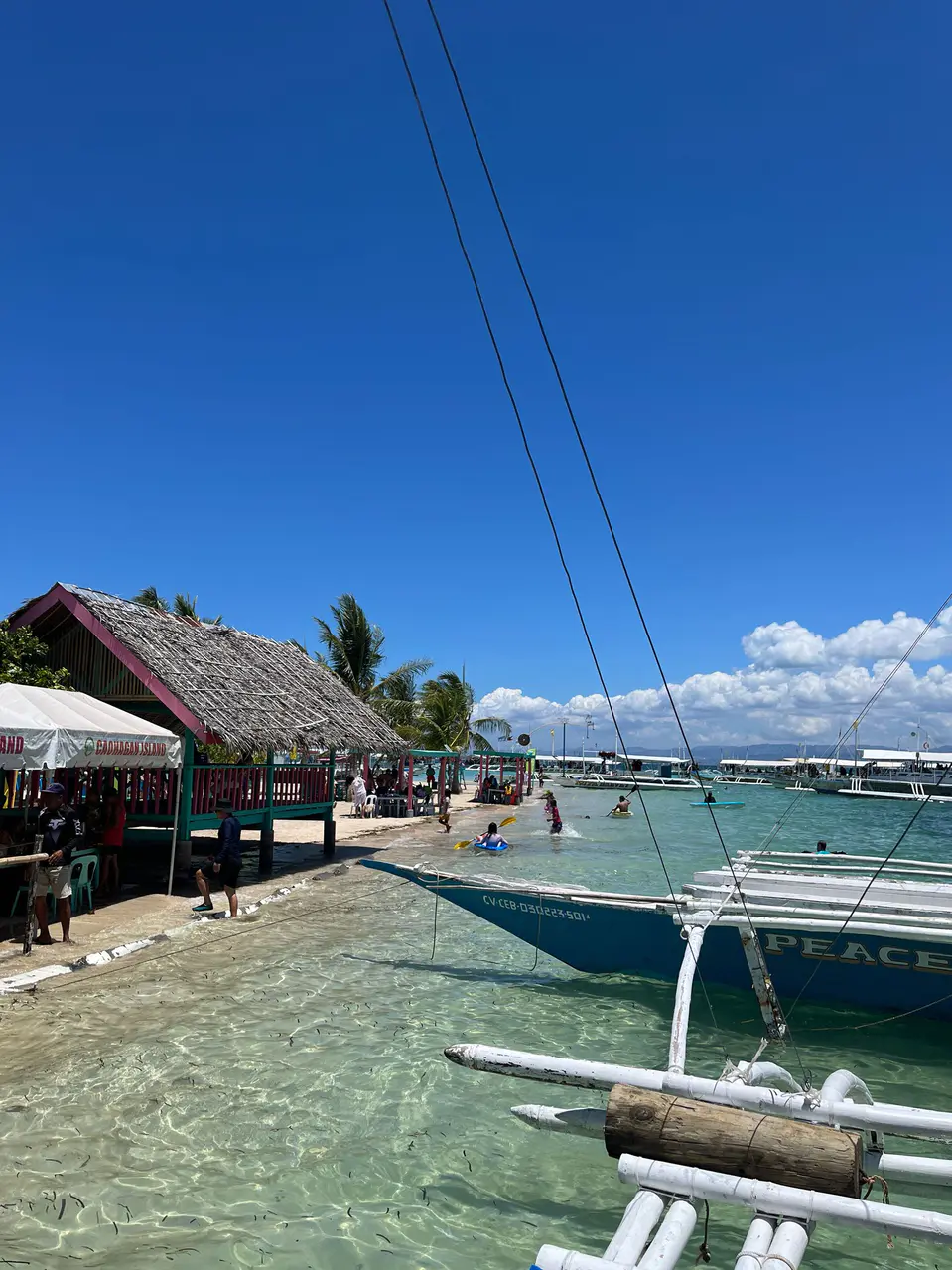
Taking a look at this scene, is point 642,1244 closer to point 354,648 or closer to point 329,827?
point 329,827

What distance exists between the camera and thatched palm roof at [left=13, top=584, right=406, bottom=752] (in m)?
13.7

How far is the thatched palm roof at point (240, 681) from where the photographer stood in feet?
45.0

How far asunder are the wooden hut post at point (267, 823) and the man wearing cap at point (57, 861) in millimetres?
5869

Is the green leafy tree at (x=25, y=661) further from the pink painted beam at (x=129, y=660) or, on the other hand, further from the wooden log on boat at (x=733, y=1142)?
the wooden log on boat at (x=733, y=1142)

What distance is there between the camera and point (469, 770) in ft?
346

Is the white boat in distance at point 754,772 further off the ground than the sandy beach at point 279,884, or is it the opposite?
the white boat in distance at point 754,772

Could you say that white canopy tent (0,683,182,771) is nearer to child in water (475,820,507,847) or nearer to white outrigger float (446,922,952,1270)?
white outrigger float (446,922,952,1270)

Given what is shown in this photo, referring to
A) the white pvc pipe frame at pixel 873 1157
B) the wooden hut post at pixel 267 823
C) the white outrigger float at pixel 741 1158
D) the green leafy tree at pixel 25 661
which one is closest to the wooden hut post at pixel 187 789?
the wooden hut post at pixel 267 823

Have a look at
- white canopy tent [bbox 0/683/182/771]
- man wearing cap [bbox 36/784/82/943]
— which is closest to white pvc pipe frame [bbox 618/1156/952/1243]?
man wearing cap [bbox 36/784/82/943]

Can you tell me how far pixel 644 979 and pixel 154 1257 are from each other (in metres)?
6.50

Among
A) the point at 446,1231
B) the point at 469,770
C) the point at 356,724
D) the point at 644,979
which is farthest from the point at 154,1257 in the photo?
the point at 469,770

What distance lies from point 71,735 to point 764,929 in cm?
828

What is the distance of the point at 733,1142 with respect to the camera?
3.73 meters

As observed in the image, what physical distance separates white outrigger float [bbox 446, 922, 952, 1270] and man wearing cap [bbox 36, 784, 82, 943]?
7.01 meters
